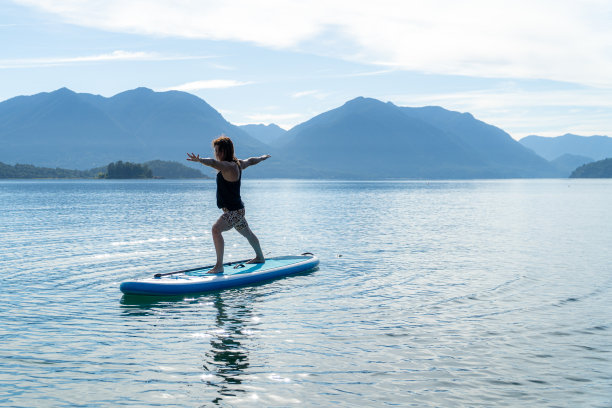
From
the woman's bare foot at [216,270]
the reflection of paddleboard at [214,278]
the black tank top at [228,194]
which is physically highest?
the black tank top at [228,194]

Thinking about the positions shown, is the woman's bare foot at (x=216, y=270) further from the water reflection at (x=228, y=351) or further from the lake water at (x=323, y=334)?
the water reflection at (x=228, y=351)

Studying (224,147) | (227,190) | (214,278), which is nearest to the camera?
(224,147)

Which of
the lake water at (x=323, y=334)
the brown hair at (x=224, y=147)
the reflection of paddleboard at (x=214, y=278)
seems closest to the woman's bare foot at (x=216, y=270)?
the reflection of paddleboard at (x=214, y=278)

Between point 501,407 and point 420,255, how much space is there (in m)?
16.5

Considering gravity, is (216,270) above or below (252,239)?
below

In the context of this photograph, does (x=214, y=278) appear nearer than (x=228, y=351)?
No

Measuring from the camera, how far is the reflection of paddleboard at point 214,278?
14.8 meters

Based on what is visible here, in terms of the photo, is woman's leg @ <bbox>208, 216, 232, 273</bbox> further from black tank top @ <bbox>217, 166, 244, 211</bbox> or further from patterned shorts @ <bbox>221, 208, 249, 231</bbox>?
black tank top @ <bbox>217, 166, 244, 211</bbox>

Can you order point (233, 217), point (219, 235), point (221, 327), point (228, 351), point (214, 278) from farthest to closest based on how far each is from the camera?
point (233, 217) < point (219, 235) < point (214, 278) < point (221, 327) < point (228, 351)

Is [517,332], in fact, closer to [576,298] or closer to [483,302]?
[483,302]

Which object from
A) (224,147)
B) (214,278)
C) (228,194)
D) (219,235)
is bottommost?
(214,278)

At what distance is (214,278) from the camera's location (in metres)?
15.7

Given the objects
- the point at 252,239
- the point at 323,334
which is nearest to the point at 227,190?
the point at 252,239

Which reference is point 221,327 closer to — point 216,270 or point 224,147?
point 216,270
